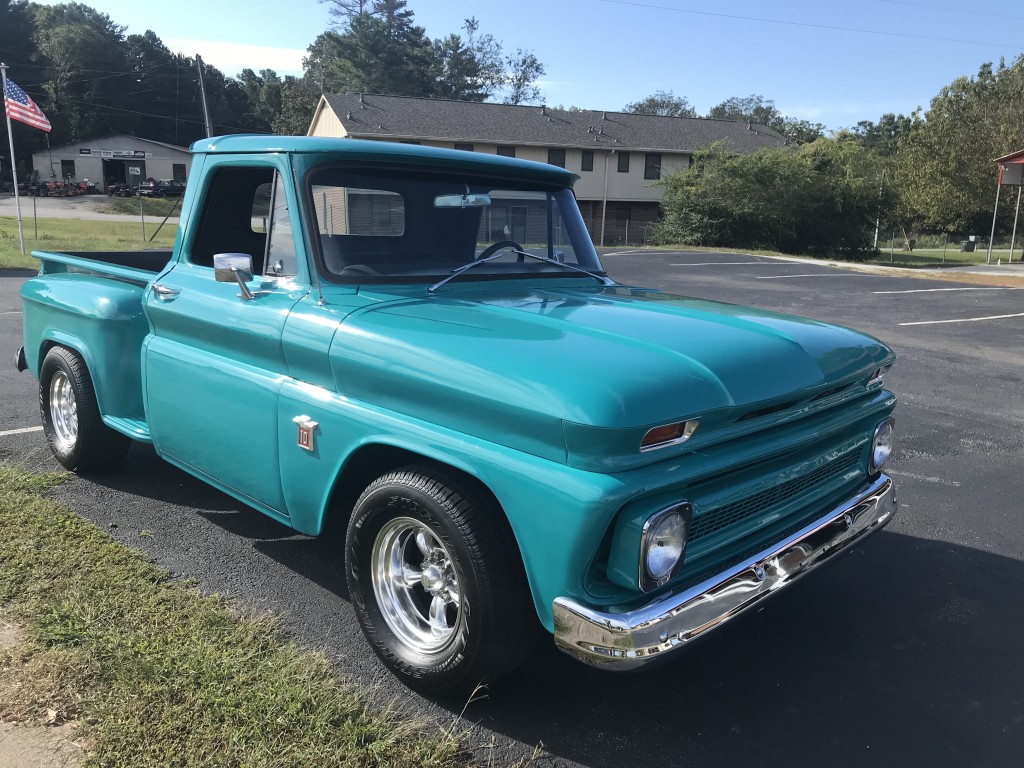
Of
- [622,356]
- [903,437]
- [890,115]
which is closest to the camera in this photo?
[622,356]

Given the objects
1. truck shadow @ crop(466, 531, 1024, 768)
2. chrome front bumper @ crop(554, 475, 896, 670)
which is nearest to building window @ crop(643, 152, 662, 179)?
truck shadow @ crop(466, 531, 1024, 768)

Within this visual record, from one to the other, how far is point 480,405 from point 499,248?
4.85ft

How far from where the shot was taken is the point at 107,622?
308 cm

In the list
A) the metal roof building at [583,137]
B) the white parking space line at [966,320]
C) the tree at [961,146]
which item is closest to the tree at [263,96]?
the metal roof building at [583,137]

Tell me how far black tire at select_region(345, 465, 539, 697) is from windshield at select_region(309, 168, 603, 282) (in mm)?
1020

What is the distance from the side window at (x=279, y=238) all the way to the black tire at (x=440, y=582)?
3.60 ft

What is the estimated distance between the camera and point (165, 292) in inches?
147

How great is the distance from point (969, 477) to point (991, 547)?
3.80 ft

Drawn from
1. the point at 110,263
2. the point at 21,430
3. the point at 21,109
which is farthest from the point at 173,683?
the point at 21,109

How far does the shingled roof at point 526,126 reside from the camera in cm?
3819

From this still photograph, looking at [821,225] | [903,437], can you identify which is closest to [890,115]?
[821,225]

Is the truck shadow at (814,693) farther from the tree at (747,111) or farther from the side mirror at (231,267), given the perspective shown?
the tree at (747,111)

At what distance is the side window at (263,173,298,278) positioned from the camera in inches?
128

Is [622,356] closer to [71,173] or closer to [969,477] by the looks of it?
[969,477]
